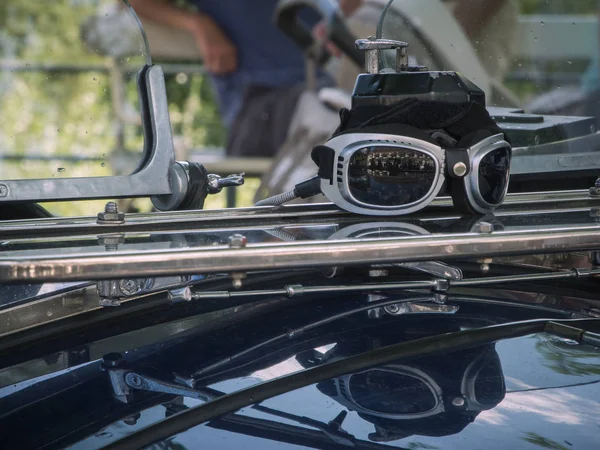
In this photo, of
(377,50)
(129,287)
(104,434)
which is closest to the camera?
(104,434)

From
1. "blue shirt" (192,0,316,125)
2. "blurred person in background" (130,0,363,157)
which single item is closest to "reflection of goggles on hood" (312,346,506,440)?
"blurred person in background" (130,0,363,157)

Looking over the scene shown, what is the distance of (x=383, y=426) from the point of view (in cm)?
91

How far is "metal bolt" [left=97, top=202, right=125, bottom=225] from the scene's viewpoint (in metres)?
1.20

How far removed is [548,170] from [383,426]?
0.84m

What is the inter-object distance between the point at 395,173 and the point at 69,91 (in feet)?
2.14

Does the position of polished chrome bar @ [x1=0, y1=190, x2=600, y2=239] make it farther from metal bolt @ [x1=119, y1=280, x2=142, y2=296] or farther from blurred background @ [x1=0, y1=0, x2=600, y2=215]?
blurred background @ [x1=0, y1=0, x2=600, y2=215]

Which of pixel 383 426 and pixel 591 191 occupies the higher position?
pixel 591 191

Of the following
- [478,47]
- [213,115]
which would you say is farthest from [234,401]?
[213,115]

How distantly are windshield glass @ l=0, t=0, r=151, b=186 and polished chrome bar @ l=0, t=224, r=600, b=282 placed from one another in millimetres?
560

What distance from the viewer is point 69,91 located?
1600 millimetres

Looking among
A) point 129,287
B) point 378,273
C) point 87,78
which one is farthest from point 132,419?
point 87,78

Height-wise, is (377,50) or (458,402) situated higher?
(377,50)

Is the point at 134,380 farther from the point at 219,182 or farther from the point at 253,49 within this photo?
the point at 253,49

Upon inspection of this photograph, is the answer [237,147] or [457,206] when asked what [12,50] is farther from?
[237,147]
